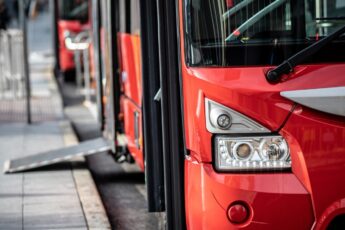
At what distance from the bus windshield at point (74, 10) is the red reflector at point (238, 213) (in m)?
18.1

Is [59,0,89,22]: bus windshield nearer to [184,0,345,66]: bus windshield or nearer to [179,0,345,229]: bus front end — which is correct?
[184,0,345,66]: bus windshield

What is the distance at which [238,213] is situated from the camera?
4.93m

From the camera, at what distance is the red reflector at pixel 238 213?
492cm

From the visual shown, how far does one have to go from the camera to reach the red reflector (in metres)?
4.92

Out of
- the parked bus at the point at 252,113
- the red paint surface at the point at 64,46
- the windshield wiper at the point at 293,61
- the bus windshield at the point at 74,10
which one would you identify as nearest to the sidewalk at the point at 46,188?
the parked bus at the point at 252,113

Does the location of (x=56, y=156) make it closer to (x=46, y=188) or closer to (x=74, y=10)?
(x=46, y=188)

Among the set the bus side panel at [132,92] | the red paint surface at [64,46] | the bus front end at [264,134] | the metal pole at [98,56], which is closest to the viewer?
the bus front end at [264,134]

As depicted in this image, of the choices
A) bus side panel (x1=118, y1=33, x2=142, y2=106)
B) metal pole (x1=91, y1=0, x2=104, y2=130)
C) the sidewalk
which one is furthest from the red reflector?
metal pole (x1=91, y1=0, x2=104, y2=130)

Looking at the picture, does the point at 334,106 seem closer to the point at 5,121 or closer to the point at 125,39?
the point at 125,39

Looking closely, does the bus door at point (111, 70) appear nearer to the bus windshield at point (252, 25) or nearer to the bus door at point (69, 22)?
the bus windshield at point (252, 25)

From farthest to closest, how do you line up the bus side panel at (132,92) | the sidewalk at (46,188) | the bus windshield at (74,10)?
the bus windshield at (74,10) → the bus side panel at (132,92) → the sidewalk at (46,188)

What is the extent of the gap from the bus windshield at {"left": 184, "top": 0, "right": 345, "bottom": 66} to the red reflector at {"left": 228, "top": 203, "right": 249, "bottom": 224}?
0.79 metres

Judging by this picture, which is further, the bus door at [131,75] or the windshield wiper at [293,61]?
the bus door at [131,75]

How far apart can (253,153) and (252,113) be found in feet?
0.71
